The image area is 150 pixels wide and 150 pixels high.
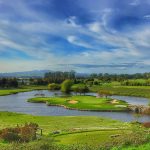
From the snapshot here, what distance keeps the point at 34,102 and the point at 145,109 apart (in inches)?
1851

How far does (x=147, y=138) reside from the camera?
23672 mm

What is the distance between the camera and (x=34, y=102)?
122688mm

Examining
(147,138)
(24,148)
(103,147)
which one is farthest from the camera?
(147,138)

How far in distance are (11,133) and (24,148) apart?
44.4 ft

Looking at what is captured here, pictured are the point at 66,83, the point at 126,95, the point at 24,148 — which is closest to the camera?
the point at 24,148

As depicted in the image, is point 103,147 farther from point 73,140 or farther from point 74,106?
point 74,106

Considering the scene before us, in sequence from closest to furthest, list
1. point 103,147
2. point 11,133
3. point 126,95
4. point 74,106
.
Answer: point 103,147 < point 11,133 < point 74,106 < point 126,95

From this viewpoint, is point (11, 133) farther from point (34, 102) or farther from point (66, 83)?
point (66, 83)

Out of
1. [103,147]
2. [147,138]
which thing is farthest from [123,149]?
[147,138]

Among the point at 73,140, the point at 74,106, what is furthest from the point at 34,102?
the point at 73,140

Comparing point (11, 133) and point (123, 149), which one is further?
point (11, 133)

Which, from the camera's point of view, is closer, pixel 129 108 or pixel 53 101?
pixel 129 108

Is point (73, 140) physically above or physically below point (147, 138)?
below

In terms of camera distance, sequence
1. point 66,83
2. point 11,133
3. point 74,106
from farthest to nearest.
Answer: point 66,83
point 74,106
point 11,133
